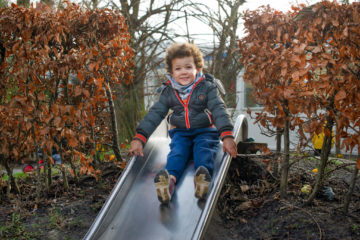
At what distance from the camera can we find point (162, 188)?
2.93 metres

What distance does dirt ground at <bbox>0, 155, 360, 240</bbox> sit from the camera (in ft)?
9.32

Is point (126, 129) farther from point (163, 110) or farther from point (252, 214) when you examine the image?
point (252, 214)

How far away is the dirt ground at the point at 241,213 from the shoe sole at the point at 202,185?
473mm

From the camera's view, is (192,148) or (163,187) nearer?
(163,187)

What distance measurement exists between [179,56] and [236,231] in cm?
180

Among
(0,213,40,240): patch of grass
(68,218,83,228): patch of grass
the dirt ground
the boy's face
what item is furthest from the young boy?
(0,213,40,240): patch of grass

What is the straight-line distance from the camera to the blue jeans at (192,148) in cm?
322

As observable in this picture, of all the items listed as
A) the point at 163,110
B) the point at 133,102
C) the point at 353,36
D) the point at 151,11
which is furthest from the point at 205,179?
the point at 151,11

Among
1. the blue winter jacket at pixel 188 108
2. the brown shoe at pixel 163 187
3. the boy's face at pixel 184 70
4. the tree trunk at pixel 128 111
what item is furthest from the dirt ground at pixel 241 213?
the tree trunk at pixel 128 111

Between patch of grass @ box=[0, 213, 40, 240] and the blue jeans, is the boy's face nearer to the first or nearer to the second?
the blue jeans

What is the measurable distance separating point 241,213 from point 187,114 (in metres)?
1.16

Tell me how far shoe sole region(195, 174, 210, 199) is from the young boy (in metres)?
0.23

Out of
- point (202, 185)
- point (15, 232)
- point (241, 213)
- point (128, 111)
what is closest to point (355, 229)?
point (241, 213)

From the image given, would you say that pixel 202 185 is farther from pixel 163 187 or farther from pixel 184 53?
pixel 184 53
